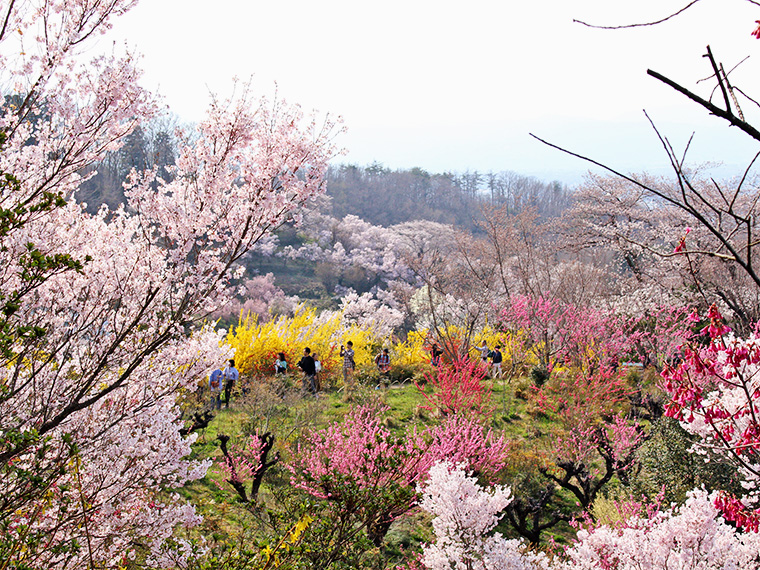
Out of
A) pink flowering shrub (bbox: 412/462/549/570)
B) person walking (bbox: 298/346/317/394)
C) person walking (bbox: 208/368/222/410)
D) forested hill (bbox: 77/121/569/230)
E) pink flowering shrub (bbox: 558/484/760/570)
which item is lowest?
person walking (bbox: 208/368/222/410)

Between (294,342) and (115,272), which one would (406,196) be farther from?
(115,272)

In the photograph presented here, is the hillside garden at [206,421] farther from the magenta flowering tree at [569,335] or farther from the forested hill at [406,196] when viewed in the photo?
the forested hill at [406,196]

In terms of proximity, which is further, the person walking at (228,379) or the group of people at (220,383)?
the person walking at (228,379)

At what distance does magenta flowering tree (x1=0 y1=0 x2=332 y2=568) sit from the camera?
3201 millimetres

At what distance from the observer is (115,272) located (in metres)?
3.72

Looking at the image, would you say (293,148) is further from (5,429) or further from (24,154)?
(5,429)

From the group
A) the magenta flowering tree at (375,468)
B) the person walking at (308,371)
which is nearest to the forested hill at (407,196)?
the person walking at (308,371)

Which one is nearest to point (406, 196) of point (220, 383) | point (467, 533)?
point (220, 383)

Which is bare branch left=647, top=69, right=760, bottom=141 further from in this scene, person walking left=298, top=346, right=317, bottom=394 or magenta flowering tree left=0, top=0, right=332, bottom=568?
person walking left=298, top=346, right=317, bottom=394

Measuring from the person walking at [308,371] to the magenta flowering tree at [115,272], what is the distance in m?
6.67

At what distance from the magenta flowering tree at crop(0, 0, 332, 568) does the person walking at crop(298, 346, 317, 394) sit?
6668 mm

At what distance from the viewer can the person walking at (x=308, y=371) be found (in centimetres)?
1095

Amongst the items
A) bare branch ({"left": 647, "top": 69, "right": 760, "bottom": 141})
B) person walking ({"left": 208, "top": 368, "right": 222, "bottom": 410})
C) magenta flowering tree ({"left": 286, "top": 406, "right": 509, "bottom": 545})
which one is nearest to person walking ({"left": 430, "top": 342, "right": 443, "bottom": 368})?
magenta flowering tree ({"left": 286, "top": 406, "right": 509, "bottom": 545})

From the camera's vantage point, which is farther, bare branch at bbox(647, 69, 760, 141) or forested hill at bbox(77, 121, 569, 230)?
forested hill at bbox(77, 121, 569, 230)
